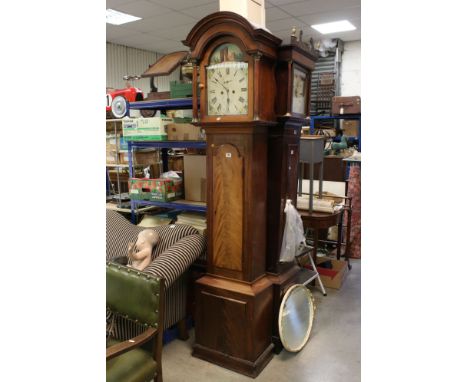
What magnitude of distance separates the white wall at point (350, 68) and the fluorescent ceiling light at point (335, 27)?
30.5 inches

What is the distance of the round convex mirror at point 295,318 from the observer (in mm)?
2398

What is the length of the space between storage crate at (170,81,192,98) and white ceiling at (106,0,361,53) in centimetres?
209

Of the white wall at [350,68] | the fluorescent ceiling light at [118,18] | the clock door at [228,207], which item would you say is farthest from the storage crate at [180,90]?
the white wall at [350,68]

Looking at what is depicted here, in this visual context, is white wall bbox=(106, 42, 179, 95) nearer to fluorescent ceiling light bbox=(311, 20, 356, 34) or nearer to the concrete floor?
fluorescent ceiling light bbox=(311, 20, 356, 34)

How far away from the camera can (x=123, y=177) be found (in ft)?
15.5

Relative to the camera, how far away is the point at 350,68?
267 inches

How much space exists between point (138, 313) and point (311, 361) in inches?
50.4

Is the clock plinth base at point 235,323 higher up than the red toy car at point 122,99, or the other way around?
the red toy car at point 122,99

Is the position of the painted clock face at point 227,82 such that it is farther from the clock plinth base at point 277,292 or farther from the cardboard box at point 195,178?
the clock plinth base at point 277,292

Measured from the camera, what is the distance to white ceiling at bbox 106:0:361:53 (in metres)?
4.75

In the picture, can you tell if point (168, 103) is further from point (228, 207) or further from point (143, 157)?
point (228, 207)
